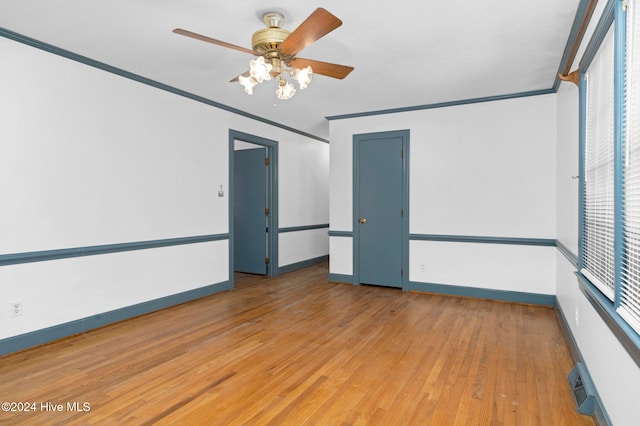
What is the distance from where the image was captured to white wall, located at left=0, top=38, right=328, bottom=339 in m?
2.98

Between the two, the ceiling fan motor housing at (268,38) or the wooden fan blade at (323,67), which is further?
the wooden fan blade at (323,67)

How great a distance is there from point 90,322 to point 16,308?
632mm

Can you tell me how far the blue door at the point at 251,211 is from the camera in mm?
6086

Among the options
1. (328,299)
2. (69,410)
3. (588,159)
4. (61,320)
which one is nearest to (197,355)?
(69,410)

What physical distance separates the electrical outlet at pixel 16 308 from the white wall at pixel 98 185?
39 millimetres

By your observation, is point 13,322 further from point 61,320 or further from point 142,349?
point 142,349

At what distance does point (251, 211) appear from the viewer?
6.21 m

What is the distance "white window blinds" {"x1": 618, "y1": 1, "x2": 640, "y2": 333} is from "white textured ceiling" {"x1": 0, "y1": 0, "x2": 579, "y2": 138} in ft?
3.68

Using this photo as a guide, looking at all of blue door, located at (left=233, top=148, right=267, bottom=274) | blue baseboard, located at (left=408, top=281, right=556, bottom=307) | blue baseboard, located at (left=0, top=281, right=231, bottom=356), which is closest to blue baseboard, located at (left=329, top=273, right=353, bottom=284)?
blue baseboard, located at (left=408, top=281, right=556, bottom=307)

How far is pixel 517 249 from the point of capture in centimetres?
454

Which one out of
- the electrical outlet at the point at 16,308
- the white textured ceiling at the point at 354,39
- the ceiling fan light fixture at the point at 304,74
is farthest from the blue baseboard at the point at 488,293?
the electrical outlet at the point at 16,308

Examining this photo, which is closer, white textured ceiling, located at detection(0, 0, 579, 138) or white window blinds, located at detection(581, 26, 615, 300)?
white window blinds, located at detection(581, 26, 615, 300)

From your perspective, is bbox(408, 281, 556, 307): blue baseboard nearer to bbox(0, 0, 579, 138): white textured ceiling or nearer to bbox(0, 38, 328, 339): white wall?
bbox(0, 0, 579, 138): white textured ceiling

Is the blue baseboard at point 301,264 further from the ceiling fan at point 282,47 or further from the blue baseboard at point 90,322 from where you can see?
the ceiling fan at point 282,47
